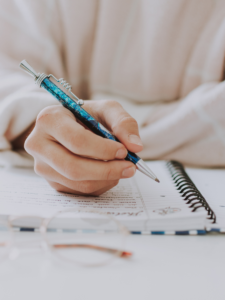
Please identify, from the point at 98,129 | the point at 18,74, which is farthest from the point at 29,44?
the point at 98,129

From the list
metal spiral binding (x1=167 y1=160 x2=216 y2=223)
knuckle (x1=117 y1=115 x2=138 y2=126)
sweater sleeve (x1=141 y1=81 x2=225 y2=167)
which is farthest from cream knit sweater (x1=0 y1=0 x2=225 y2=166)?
knuckle (x1=117 y1=115 x2=138 y2=126)

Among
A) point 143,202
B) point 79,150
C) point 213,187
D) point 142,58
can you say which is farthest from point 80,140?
point 142,58

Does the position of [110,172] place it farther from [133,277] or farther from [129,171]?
[133,277]

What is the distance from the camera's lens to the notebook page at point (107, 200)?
0.31 m

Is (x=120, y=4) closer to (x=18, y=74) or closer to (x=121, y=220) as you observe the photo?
(x=18, y=74)

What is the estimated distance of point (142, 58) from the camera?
70 centimetres

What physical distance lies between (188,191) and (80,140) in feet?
0.55

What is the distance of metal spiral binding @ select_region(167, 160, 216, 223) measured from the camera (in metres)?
0.33

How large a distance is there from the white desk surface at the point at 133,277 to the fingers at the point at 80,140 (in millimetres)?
107

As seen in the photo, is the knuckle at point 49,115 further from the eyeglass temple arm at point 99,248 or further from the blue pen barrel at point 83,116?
the eyeglass temple arm at point 99,248

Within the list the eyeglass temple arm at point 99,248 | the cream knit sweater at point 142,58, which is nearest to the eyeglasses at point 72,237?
the eyeglass temple arm at point 99,248

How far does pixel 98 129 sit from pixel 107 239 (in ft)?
0.45

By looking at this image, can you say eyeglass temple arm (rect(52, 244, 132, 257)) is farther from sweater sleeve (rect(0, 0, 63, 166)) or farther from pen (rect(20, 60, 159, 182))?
sweater sleeve (rect(0, 0, 63, 166))

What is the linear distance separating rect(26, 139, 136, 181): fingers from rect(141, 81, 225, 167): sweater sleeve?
248 mm
